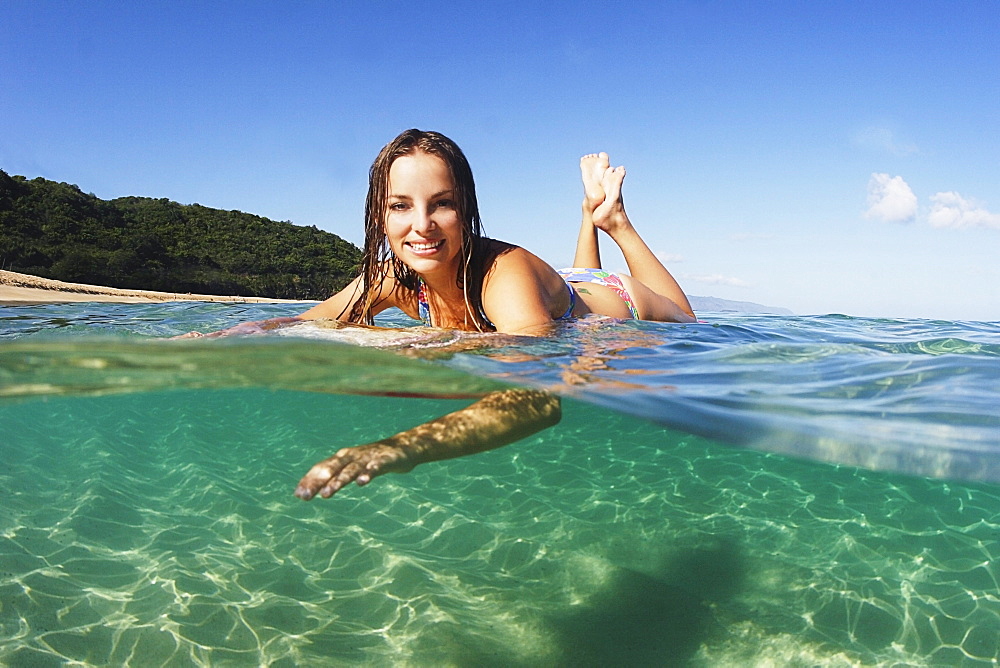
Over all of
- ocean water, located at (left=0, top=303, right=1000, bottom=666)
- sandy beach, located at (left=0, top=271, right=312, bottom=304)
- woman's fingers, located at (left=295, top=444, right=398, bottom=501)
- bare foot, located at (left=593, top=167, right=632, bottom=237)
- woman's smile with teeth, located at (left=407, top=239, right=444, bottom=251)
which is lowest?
ocean water, located at (left=0, top=303, right=1000, bottom=666)

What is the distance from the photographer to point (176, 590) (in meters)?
5.20

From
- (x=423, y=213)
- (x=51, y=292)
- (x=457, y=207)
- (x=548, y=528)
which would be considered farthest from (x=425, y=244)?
(x=51, y=292)

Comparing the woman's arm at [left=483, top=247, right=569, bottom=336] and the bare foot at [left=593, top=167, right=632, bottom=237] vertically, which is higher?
the bare foot at [left=593, top=167, right=632, bottom=237]

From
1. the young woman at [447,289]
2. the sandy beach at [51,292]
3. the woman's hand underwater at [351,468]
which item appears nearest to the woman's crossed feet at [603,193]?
the young woman at [447,289]

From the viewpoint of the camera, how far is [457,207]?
4.60 metres

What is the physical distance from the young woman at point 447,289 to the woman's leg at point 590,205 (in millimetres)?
895

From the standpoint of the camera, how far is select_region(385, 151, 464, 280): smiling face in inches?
176

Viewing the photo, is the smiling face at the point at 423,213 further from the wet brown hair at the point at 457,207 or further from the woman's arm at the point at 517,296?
the woman's arm at the point at 517,296

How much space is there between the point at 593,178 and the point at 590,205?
332 millimetres

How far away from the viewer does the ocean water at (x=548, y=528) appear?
4609mm

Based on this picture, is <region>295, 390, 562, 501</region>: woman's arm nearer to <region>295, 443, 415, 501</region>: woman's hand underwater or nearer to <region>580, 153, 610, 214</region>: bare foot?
<region>295, 443, 415, 501</region>: woman's hand underwater

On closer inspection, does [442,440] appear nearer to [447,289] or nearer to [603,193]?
[447,289]

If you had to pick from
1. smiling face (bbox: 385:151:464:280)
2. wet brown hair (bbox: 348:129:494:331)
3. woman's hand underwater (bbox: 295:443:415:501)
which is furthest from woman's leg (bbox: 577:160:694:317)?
woman's hand underwater (bbox: 295:443:415:501)

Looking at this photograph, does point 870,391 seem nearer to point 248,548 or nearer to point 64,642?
point 248,548
